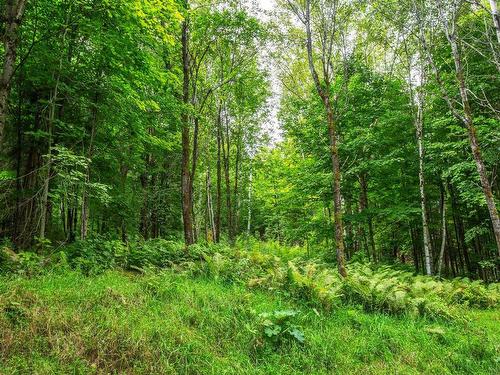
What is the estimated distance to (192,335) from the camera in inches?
183

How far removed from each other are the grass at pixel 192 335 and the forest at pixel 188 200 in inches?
1.1

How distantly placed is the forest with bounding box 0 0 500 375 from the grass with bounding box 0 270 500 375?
29 mm

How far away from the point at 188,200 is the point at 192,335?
6.11 m

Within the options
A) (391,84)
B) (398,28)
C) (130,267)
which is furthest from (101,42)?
(391,84)

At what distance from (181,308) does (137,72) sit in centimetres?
599

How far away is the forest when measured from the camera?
4.52 m

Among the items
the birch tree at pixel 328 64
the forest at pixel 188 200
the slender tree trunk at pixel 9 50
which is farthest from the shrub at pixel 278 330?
the slender tree trunk at pixel 9 50

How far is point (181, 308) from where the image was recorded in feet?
17.4

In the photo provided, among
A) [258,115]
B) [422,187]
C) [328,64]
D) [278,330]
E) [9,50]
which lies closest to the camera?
[9,50]

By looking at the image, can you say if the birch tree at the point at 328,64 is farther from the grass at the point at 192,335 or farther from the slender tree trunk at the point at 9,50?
the slender tree trunk at the point at 9,50

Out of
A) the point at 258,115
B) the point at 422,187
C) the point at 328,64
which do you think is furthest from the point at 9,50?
the point at 258,115

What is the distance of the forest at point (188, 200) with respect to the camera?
452 centimetres

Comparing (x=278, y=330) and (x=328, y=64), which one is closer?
(x=278, y=330)

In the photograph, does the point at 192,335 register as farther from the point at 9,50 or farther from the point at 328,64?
the point at 328,64
